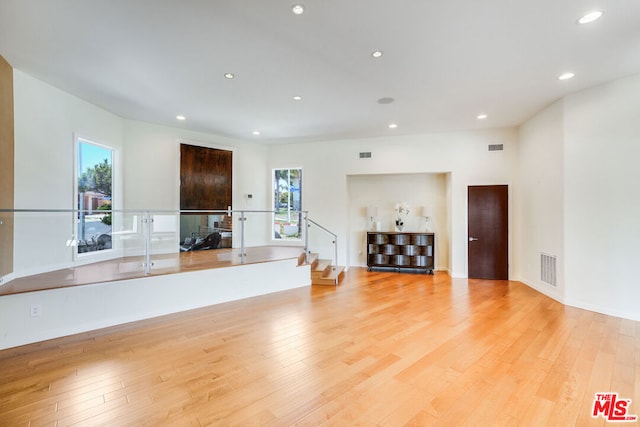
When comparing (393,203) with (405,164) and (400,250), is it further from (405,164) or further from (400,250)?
(400,250)

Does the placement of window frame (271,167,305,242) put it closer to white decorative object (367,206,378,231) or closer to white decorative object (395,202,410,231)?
white decorative object (367,206,378,231)

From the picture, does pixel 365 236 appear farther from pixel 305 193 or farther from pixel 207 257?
pixel 207 257

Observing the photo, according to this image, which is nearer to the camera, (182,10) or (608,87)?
(182,10)

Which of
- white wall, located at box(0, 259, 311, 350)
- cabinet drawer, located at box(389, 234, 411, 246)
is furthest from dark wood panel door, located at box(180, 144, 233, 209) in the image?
cabinet drawer, located at box(389, 234, 411, 246)

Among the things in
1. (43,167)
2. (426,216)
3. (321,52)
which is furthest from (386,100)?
(43,167)

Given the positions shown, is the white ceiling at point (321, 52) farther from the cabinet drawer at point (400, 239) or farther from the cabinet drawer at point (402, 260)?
the cabinet drawer at point (402, 260)

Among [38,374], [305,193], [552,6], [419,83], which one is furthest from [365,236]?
[38,374]

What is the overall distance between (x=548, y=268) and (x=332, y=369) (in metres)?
4.89

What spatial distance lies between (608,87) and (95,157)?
29.1 feet

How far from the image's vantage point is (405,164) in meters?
7.07

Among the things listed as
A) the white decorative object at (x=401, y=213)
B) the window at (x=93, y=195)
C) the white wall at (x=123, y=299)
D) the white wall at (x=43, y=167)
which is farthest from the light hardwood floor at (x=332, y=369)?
the white decorative object at (x=401, y=213)

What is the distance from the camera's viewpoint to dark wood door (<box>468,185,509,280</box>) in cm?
638

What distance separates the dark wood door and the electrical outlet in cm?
775

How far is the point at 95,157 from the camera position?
17.4ft
